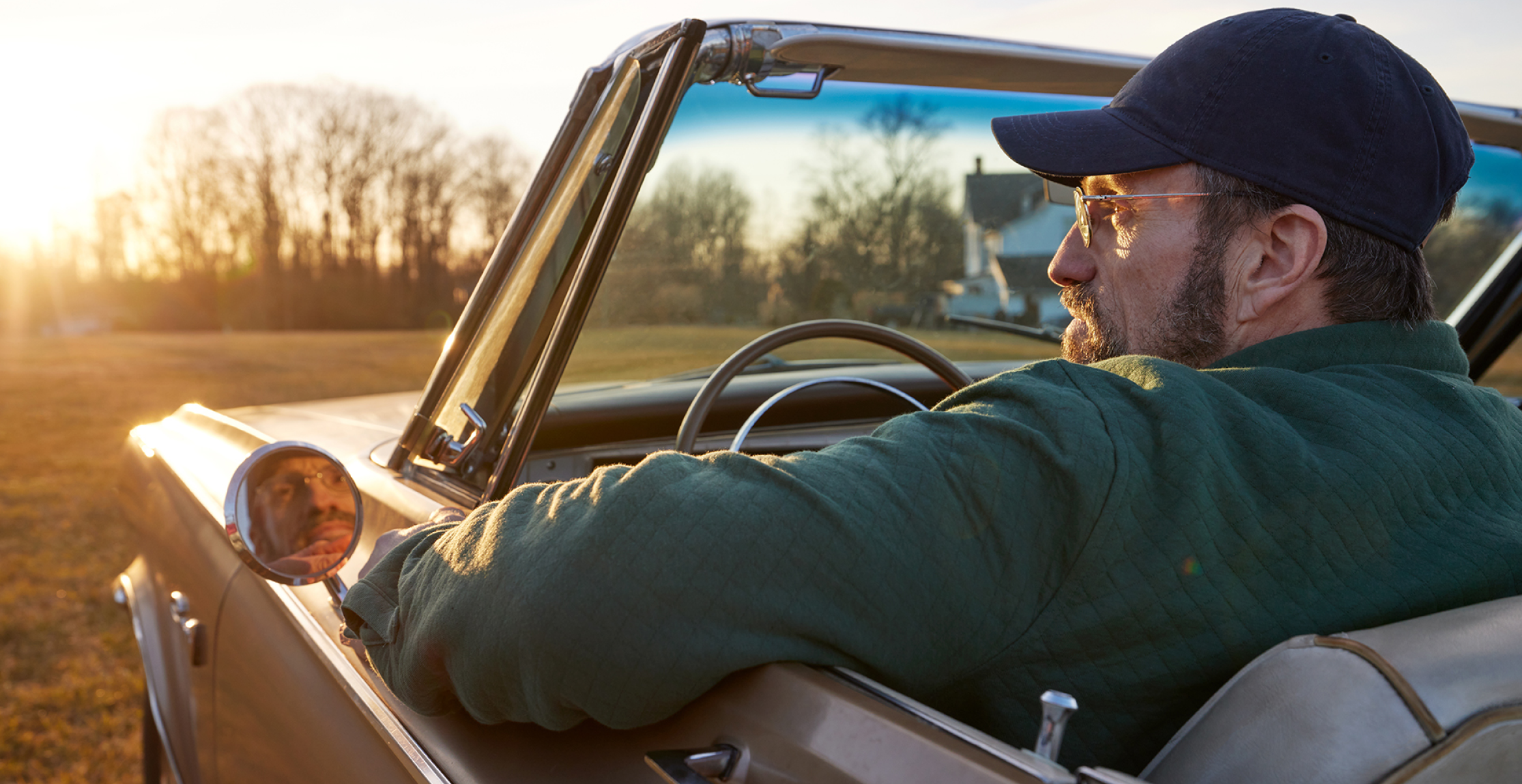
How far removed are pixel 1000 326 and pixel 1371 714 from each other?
1873 mm

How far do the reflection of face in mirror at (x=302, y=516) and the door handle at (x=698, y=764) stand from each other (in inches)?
28.6

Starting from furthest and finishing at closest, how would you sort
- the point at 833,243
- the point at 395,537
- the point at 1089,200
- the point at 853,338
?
the point at 833,243, the point at 853,338, the point at 1089,200, the point at 395,537

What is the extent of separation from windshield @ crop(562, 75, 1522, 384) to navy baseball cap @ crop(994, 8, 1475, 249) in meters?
0.83

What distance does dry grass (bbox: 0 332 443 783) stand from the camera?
3715 millimetres

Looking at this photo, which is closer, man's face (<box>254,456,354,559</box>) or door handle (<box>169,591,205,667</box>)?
man's face (<box>254,456,354,559</box>)

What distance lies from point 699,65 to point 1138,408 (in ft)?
3.34

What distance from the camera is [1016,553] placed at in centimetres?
96

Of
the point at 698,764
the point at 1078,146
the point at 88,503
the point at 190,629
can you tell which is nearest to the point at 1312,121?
the point at 1078,146

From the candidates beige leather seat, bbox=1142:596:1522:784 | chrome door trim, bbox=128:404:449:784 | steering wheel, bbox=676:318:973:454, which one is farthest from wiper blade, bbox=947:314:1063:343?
beige leather seat, bbox=1142:596:1522:784

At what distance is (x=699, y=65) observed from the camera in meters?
1.73

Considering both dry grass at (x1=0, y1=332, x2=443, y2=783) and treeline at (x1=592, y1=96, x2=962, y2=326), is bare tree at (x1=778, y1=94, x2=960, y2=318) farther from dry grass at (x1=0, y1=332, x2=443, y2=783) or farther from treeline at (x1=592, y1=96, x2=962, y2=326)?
dry grass at (x1=0, y1=332, x2=443, y2=783)

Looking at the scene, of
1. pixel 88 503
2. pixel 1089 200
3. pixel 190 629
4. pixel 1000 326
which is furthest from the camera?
pixel 88 503

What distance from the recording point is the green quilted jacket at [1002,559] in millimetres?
930

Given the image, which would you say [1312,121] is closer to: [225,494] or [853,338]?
[853,338]
